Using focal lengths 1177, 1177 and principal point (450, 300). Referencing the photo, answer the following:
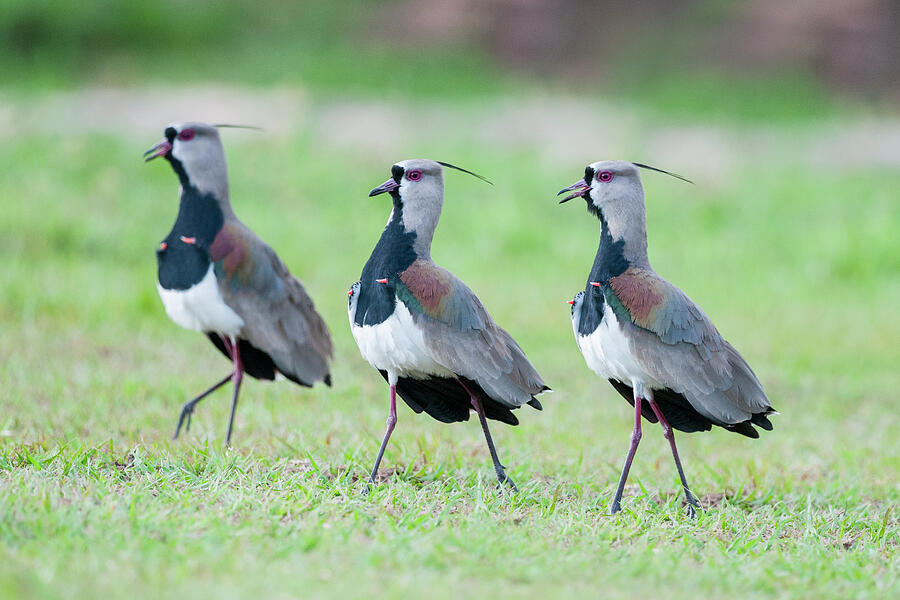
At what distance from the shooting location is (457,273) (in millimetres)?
10406

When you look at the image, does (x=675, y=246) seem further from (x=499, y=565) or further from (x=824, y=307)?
(x=499, y=565)

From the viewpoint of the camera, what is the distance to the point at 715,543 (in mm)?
4383

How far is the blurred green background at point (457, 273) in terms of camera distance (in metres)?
3.96

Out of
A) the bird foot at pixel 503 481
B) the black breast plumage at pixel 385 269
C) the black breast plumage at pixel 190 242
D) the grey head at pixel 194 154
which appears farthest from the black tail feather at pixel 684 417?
the grey head at pixel 194 154

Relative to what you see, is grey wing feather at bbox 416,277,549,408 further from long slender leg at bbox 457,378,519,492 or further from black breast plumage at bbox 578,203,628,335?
black breast plumage at bbox 578,203,628,335

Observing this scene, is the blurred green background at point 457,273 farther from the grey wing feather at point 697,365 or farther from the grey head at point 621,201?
the grey head at point 621,201

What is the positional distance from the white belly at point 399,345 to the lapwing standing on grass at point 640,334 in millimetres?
627

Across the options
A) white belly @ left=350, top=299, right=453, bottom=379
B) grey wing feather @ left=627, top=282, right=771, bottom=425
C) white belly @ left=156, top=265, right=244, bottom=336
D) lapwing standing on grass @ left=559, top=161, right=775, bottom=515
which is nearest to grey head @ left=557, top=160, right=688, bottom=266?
lapwing standing on grass @ left=559, top=161, right=775, bottom=515

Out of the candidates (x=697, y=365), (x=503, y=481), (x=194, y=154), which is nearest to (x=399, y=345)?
(x=503, y=481)

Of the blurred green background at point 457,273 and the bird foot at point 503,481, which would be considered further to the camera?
the bird foot at point 503,481

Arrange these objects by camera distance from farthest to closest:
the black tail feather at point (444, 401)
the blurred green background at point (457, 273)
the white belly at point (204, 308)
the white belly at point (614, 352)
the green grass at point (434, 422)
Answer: the white belly at point (204, 308), the black tail feather at point (444, 401), the white belly at point (614, 352), the blurred green background at point (457, 273), the green grass at point (434, 422)

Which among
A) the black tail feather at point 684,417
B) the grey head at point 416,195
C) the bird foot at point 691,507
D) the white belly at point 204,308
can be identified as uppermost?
the grey head at point 416,195

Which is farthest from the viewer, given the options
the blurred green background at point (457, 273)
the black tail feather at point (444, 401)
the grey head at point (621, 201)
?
the black tail feather at point (444, 401)

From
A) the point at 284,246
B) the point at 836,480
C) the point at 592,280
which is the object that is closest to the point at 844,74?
the point at 284,246
